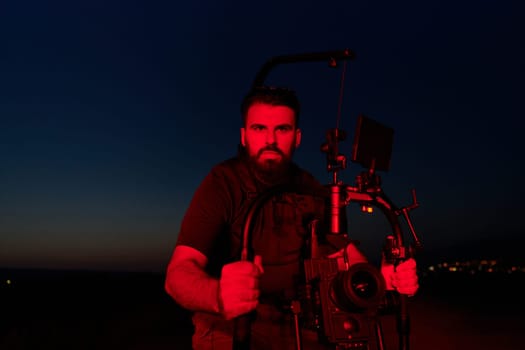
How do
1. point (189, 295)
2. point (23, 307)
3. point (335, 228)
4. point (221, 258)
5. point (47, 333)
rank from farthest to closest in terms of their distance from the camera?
point (23, 307), point (47, 333), point (221, 258), point (189, 295), point (335, 228)

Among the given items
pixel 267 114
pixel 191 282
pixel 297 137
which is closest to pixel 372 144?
pixel 267 114

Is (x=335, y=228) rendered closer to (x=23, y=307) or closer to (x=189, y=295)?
(x=189, y=295)

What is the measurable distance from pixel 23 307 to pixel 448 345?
2655 centimetres

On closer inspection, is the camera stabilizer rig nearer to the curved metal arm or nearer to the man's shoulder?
the curved metal arm

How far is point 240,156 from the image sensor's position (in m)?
3.45

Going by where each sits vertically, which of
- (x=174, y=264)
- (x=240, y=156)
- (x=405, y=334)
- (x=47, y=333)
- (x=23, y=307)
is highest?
(x=240, y=156)

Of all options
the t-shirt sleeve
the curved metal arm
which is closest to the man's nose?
the t-shirt sleeve

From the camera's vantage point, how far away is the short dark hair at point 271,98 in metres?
3.24

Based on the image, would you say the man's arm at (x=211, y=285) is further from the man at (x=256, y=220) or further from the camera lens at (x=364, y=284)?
the camera lens at (x=364, y=284)

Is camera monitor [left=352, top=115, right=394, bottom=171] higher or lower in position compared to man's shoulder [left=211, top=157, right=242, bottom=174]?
higher

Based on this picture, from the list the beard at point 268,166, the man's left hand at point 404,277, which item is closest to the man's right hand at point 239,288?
the man's left hand at point 404,277

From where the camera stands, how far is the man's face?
10.4 feet

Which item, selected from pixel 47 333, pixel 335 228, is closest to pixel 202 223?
pixel 335 228

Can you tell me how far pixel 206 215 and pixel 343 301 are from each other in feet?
3.95
